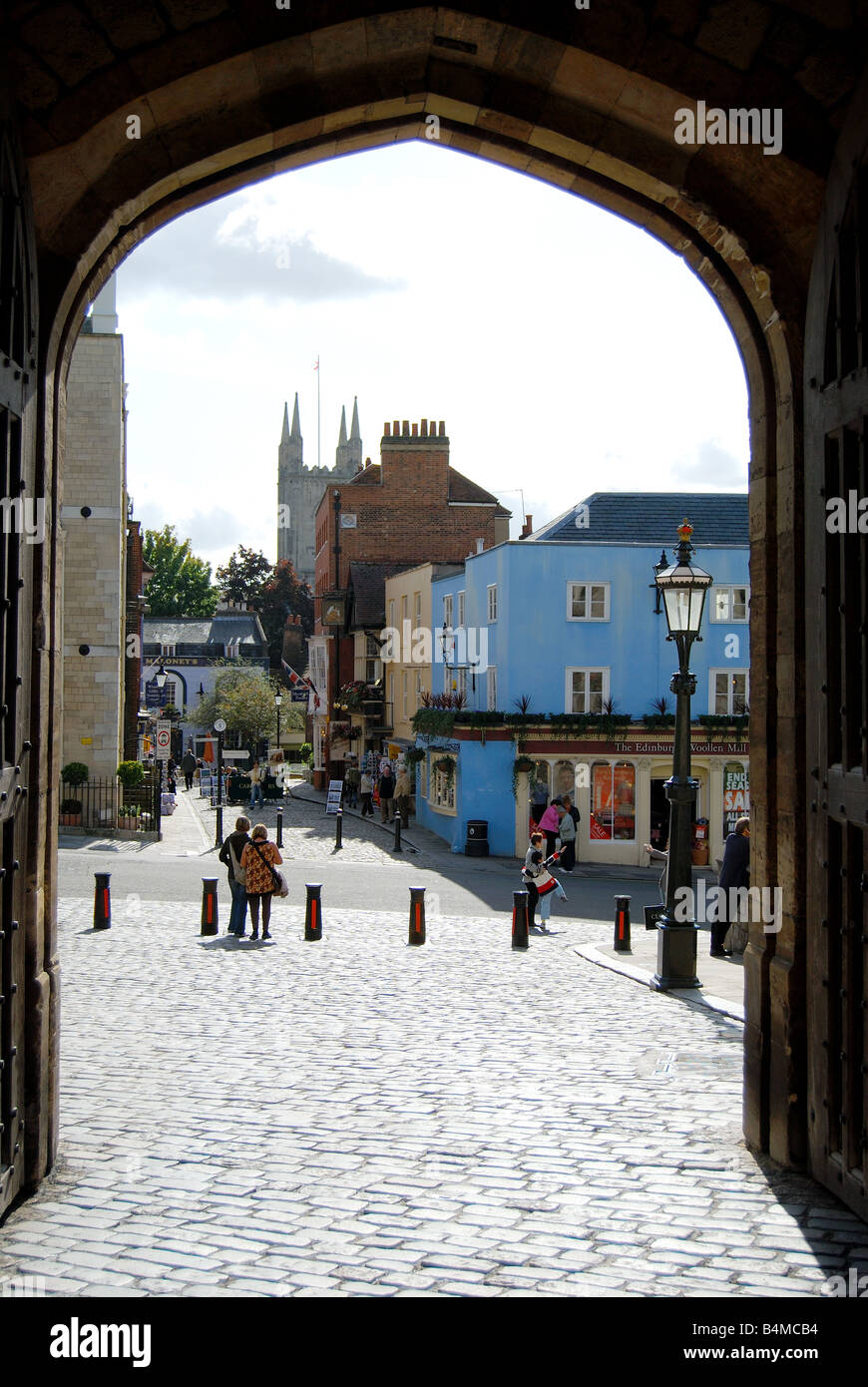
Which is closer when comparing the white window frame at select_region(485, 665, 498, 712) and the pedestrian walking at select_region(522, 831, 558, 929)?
the pedestrian walking at select_region(522, 831, 558, 929)

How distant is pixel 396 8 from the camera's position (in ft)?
19.0

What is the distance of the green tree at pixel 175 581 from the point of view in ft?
322

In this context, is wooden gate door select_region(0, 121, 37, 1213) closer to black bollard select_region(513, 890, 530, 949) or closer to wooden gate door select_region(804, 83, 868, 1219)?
wooden gate door select_region(804, 83, 868, 1219)

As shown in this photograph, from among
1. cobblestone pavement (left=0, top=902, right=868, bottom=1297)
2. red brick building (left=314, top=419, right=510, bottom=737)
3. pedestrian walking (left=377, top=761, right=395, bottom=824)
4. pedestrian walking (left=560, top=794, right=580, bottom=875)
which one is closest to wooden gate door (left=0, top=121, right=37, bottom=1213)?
cobblestone pavement (left=0, top=902, right=868, bottom=1297)

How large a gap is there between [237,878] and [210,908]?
492 mm

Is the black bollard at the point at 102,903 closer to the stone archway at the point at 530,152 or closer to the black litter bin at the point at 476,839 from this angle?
the stone archway at the point at 530,152

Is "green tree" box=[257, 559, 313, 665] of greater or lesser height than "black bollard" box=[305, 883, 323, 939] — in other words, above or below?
above

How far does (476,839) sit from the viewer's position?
29.5 metres

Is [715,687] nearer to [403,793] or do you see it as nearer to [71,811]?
[403,793]

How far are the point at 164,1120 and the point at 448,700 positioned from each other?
85.9 ft

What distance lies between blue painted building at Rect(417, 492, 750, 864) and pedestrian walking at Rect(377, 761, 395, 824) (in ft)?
17.7

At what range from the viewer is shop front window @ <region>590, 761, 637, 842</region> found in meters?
29.1

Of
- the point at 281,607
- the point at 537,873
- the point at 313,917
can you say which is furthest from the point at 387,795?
the point at 281,607
